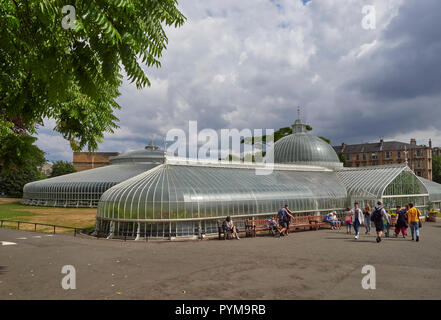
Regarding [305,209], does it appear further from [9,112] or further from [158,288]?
[9,112]

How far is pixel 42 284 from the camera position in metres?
9.83

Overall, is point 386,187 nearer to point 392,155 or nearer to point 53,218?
point 53,218

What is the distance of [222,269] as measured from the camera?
11.7 m

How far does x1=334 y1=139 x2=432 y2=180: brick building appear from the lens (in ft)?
307

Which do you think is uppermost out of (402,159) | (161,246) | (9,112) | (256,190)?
(402,159)

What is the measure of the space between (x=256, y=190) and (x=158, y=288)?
1658cm

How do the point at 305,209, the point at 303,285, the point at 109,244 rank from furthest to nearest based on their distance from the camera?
the point at 305,209 → the point at 109,244 → the point at 303,285

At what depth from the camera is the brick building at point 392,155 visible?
3684 inches

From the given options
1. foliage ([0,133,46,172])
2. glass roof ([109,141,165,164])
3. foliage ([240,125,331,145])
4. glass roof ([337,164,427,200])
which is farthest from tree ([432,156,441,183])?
foliage ([0,133,46,172])

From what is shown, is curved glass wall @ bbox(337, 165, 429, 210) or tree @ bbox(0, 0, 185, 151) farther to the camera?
curved glass wall @ bbox(337, 165, 429, 210)

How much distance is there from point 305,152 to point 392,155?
70.5m

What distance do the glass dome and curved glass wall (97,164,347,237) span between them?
11.5 metres

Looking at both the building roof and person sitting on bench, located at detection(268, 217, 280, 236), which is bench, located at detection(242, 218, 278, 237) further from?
the building roof

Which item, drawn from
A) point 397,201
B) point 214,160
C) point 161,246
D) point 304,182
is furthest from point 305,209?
point 161,246
